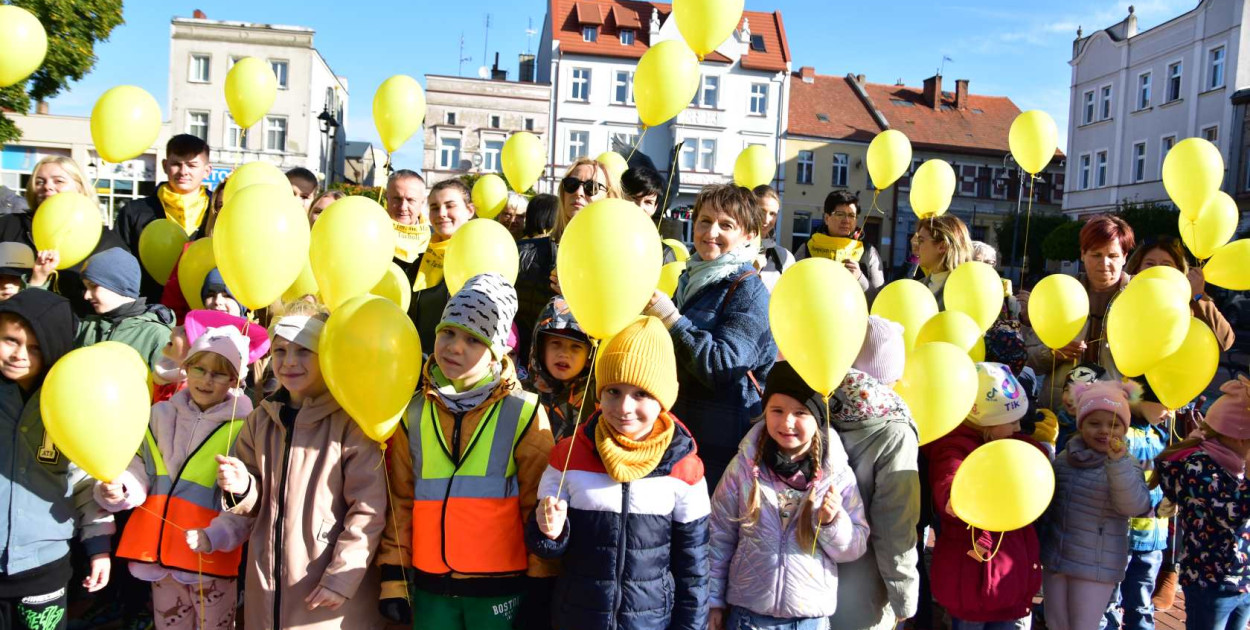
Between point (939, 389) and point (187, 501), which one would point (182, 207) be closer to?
point (187, 501)

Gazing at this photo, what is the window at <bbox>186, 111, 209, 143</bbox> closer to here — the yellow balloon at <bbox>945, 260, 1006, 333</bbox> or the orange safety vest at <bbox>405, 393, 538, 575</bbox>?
the yellow balloon at <bbox>945, 260, 1006, 333</bbox>

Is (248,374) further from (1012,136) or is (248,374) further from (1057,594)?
(1012,136)

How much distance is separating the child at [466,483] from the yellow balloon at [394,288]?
1.06 meters

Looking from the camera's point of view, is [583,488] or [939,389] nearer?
[583,488]

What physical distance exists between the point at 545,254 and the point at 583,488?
5.11ft

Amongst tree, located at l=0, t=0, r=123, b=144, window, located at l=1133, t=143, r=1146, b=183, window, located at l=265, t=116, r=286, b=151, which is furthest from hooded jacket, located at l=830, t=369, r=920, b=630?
window, located at l=265, t=116, r=286, b=151

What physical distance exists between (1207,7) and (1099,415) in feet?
97.0

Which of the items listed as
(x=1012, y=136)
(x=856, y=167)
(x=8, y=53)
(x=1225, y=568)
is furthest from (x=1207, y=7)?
(x=8, y=53)

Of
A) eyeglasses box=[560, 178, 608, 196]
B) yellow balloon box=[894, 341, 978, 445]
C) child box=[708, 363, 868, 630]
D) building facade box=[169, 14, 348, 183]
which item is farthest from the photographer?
building facade box=[169, 14, 348, 183]

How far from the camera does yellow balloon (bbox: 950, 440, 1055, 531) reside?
100 inches

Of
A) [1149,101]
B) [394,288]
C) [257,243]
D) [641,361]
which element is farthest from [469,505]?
[1149,101]

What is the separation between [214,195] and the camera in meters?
4.40

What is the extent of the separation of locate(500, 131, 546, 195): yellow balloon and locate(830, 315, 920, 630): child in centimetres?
280

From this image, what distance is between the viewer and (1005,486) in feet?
8.36
